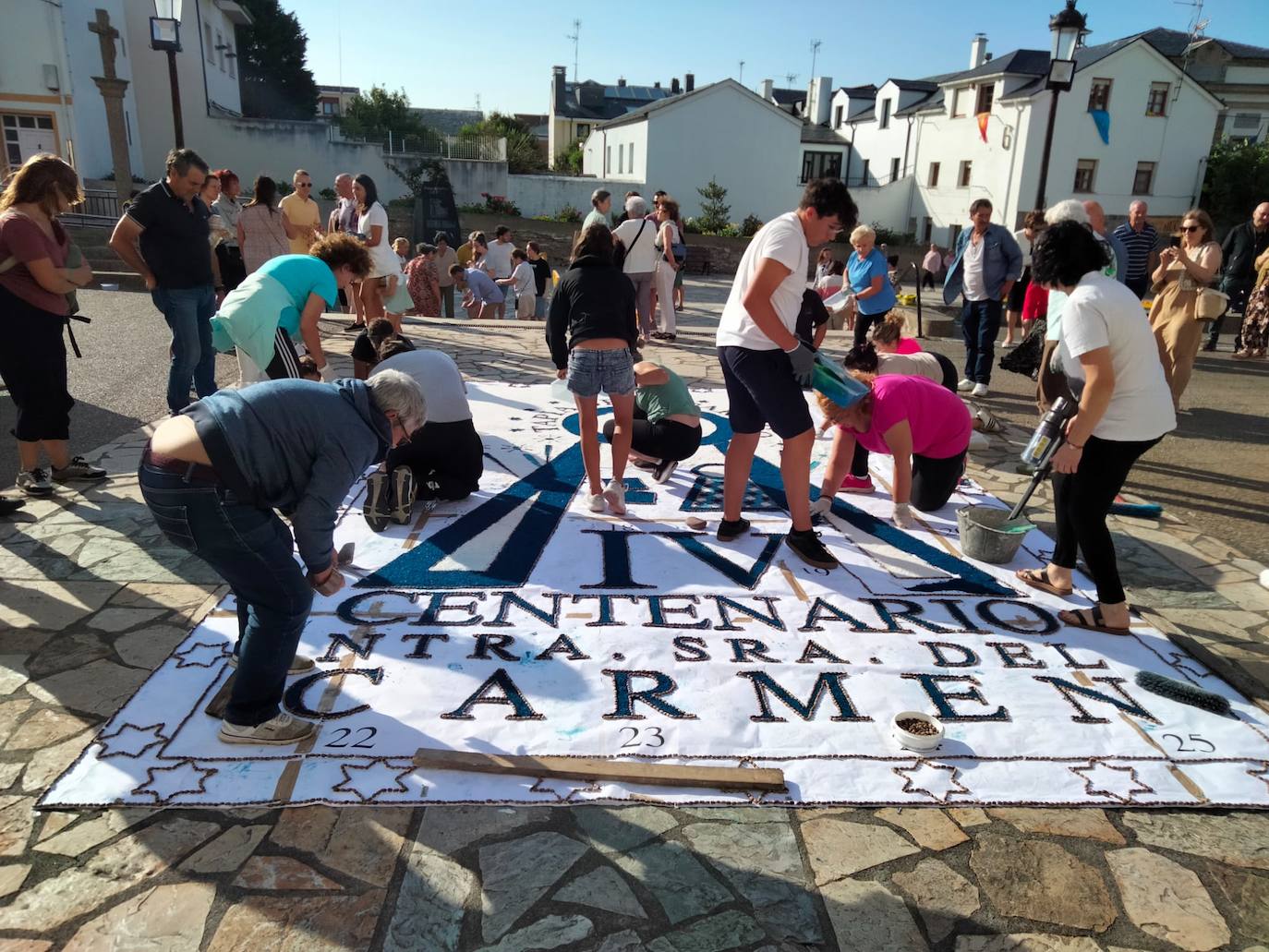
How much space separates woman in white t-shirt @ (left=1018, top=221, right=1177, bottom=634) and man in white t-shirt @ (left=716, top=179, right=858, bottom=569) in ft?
3.40

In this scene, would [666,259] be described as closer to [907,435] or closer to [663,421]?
[663,421]

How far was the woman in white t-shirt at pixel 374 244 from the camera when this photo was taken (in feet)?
29.4

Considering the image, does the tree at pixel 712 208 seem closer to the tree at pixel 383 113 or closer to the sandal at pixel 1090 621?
the tree at pixel 383 113

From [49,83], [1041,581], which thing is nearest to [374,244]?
[1041,581]

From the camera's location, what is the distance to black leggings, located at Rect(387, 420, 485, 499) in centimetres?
512

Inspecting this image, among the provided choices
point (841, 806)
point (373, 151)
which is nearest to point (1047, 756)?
point (841, 806)

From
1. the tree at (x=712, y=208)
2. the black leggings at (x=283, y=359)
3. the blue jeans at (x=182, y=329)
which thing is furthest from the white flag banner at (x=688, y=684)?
the tree at (x=712, y=208)

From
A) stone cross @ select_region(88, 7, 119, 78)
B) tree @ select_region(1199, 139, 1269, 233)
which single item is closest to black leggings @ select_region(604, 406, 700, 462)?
stone cross @ select_region(88, 7, 119, 78)

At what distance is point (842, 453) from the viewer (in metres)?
5.01

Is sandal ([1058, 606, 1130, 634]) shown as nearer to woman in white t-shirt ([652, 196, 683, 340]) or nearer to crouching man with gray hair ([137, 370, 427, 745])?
crouching man with gray hair ([137, 370, 427, 745])

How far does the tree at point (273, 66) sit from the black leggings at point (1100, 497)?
54.1 meters

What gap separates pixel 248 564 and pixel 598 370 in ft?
8.65

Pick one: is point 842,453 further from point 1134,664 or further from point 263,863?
point 263,863

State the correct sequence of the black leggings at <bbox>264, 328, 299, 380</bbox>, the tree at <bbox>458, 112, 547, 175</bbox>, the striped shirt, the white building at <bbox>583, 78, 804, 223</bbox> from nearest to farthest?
the black leggings at <bbox>264, 328, 299, 380</bbox>, the striped shirt, the tree at <bbox>458, 112, 547, 175</bbox>, the white building at <bbox>583, 78, 804, 223</bbox>
